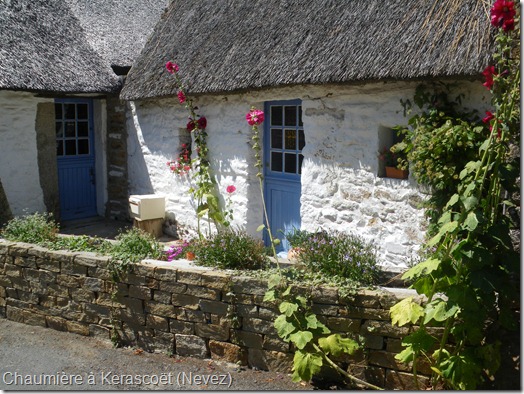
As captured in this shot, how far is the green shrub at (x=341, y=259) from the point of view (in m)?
4.61

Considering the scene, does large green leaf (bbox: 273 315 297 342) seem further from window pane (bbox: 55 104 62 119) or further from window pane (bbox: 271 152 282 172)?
window pane (bbox: 55 104 62 119)

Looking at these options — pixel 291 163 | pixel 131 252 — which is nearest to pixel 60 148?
pixel 291 163

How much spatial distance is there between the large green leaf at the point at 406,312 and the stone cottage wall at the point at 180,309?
164 mm

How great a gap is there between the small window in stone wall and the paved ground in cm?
236

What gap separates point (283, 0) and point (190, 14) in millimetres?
1967

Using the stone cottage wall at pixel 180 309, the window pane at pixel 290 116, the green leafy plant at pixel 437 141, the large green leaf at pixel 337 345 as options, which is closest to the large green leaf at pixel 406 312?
the stone cottage wall at pixel 180 309

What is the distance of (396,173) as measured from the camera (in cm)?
588

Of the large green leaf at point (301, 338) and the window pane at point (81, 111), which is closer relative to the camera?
the large green leaf at point (301, 338)

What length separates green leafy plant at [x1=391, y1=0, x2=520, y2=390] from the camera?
3719mm

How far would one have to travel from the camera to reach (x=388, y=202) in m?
5.92

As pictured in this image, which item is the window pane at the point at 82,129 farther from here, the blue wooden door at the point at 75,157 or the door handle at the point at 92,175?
the door handle at the point at 92,175

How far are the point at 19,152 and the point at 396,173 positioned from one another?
5326 mm

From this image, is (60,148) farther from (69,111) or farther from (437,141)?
(437,141)

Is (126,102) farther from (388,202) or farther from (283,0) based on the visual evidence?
(388,202)
